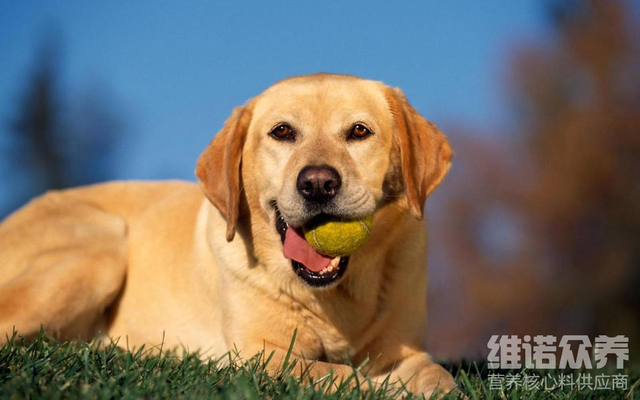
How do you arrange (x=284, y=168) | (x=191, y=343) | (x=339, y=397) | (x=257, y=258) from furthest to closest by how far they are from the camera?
(x=191, y=343) → (x=257, y=258) → (x=284, y=168) → (x=339, y=397)

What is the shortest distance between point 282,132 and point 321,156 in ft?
1.36

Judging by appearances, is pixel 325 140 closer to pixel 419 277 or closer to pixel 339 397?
pixel 419 277

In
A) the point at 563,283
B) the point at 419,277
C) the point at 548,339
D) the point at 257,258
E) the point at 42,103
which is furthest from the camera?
the point at 42,103

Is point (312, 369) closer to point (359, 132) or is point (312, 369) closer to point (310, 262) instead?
point (310, 262)

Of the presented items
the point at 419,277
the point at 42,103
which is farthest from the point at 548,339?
the point at 42,103

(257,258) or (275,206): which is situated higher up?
(275,206)

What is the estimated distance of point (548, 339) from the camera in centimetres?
540

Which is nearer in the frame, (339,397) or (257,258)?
(339,397)

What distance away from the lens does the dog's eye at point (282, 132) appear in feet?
13.4

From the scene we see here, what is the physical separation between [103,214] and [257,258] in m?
2.04

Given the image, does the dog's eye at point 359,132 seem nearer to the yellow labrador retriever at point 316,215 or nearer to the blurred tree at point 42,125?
the yellow labrador retriever at point 316,215

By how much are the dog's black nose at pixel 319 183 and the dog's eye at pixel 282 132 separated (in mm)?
481

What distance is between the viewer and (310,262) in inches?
151

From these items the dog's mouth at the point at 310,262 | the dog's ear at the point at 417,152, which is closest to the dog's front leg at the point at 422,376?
the dog's mouth at the point at 310,262
